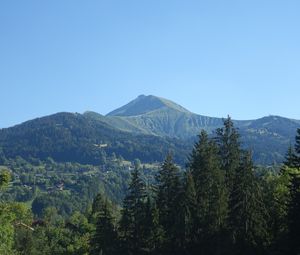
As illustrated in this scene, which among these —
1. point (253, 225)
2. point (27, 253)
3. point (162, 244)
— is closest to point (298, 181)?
point (253, 225)

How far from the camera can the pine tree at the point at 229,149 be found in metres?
72.2

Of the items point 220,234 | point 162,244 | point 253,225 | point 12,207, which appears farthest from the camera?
point 162,244

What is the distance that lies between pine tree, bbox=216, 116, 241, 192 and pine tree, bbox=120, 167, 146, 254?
1210cm

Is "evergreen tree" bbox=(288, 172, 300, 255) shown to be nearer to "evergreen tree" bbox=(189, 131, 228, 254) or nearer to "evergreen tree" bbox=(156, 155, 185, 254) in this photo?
"evergreen tree" bbox=(189, 131, 228, 254)

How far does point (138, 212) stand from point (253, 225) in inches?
792

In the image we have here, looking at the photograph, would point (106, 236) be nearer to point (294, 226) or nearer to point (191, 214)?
point (191, 214)

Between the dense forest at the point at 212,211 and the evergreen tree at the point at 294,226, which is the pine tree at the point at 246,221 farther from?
the evergreen tree at the point at 294,226

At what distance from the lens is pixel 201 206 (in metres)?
66.1

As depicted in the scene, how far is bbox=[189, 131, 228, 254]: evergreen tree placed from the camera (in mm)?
63094

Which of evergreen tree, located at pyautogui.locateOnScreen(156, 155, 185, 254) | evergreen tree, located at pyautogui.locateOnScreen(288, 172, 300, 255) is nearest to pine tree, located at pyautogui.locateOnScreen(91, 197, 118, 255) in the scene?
evergreen tree, located at pyautogui.locateOnScreen(156, 155, 185, 254)

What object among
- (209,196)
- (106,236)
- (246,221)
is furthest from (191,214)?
(106,236)

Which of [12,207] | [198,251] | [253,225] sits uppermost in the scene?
[12,207]

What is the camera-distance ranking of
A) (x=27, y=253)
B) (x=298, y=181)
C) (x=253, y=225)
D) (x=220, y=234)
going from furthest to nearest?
(x=27, y=253) < (x=220, y=234) < (x=253, y=225) < (x=298, y=181)

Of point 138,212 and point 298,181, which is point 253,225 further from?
point 138,212
